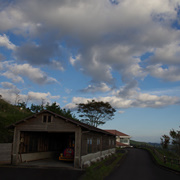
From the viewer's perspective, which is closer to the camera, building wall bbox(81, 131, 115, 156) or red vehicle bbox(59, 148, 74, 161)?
building wall bbox(81, 131, 115, 156)

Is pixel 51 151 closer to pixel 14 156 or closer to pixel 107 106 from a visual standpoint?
pixel 14 156

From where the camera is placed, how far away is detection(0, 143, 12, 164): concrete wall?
1867 cm

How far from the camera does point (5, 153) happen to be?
19016mm

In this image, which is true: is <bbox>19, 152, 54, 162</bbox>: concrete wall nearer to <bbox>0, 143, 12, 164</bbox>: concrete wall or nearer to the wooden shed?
the wooden shed

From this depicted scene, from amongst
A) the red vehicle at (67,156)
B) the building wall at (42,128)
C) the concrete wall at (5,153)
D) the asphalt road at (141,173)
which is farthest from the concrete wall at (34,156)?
the asphalt road at (141,173)

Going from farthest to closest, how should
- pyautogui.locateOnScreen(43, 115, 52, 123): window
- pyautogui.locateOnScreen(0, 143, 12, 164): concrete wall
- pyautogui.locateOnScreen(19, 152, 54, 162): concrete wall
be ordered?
pyautogui.locateOnScreen(19, 152, 54, 162): concrete wall, pyautogui.locateOnScreen(43, 115, 52, 123): window, pyautogui.locateOnScreen(0, 143, 12, 164): concrete wall

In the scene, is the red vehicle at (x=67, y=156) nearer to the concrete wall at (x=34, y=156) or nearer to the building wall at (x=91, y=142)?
the building wall at (x=91, y=142)

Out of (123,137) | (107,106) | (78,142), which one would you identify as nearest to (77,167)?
(78,142)

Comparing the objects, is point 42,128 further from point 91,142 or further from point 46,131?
point 91,142

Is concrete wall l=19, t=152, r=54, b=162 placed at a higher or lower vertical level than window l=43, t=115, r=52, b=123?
lower

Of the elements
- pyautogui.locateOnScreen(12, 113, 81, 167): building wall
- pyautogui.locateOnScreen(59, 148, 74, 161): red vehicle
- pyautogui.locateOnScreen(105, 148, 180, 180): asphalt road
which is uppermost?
pyautogui.locateOnScreen(12, 113, 81, 167): building wall

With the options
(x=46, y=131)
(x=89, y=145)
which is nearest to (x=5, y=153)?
(x=46, y=131)

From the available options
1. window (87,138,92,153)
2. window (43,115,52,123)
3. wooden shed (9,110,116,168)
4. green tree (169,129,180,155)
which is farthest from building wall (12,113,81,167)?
green tree (169,129,180,155)

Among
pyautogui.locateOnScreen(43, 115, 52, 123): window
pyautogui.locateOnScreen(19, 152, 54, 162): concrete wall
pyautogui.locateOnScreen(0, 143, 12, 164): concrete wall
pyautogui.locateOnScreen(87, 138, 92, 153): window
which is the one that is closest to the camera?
pyautogui.locateOnScreen(0, 143, 12, 164): concrete wall
